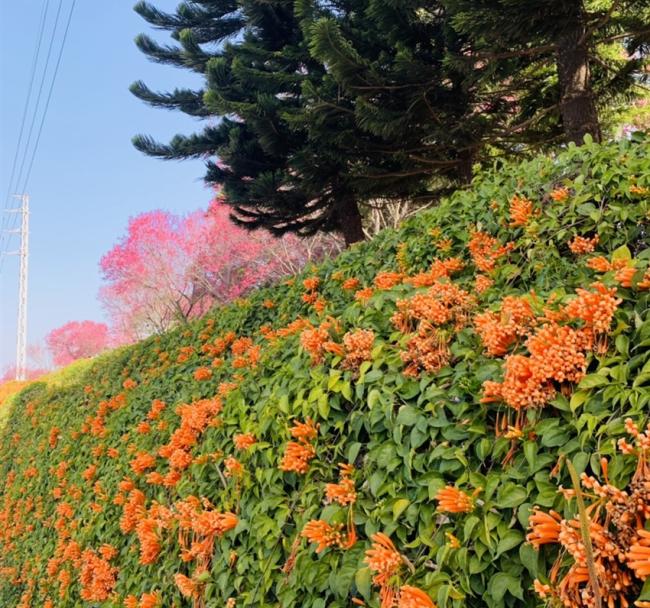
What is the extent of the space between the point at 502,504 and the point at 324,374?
0.79m

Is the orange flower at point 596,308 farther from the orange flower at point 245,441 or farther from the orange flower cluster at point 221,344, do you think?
the orange flower cluster at point 221,344

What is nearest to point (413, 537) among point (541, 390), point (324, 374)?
point (541, 390)

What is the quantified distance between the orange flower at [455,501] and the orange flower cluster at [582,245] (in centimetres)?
100

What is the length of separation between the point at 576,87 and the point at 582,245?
11.8ft

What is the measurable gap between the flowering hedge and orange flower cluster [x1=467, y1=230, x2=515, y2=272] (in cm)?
1

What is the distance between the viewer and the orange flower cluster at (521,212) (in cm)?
189

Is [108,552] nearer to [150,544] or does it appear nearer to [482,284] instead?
[150,544]

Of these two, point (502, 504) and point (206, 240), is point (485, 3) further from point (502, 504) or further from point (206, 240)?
point (206, 240)

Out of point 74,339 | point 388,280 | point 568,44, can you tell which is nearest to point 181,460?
point 388,280

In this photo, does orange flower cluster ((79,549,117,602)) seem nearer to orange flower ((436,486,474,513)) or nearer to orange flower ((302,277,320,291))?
orange flower ((302,277,320,291))

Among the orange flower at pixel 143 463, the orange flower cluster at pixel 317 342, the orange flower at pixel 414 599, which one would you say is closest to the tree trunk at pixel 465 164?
the orange flower cluster at pixel 317 342

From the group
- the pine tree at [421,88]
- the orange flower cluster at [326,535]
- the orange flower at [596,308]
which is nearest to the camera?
Answer: the orange flower at [596,308]

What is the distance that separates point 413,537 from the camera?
3.98ft

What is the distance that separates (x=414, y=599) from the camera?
3.22 feet
